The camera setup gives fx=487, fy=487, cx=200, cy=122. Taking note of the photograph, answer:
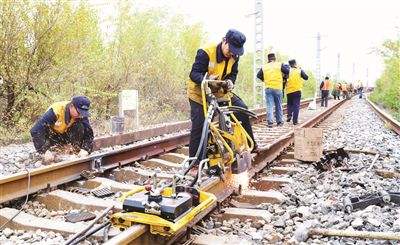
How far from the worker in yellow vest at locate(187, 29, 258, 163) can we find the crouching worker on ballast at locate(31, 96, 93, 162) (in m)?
1.50

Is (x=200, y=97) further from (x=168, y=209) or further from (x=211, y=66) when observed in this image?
(x=168, y=209)

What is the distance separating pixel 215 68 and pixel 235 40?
0.54 m

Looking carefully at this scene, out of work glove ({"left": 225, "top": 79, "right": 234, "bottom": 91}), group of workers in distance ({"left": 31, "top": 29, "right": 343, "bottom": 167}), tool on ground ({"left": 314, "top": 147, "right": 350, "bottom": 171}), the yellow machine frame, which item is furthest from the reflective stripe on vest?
the yellow machine frame

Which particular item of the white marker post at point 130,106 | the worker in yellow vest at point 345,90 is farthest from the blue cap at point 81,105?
the worker in yellow vest at point 345,90

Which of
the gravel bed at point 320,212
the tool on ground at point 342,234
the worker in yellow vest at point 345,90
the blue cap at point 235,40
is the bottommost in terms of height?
the worker in yellow vest at point 345,90

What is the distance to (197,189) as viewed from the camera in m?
3.86

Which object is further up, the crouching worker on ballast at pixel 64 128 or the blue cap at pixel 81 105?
the blue cap at pixel 81 105

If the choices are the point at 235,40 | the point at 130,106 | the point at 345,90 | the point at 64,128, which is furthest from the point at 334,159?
the point at 345,90

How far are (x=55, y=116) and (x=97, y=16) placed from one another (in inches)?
279

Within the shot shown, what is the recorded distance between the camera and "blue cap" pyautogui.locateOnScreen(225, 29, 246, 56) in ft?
16.9

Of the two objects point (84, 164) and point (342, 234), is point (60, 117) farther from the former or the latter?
point (342, 234)

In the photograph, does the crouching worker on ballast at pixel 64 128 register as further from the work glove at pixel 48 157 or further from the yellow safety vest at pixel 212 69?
the yellow safety vest at pixel 212 69

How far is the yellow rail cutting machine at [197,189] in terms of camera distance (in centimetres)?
332

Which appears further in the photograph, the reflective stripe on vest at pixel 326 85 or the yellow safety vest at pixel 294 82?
the reflective stripe on vest at pixel 326 85
